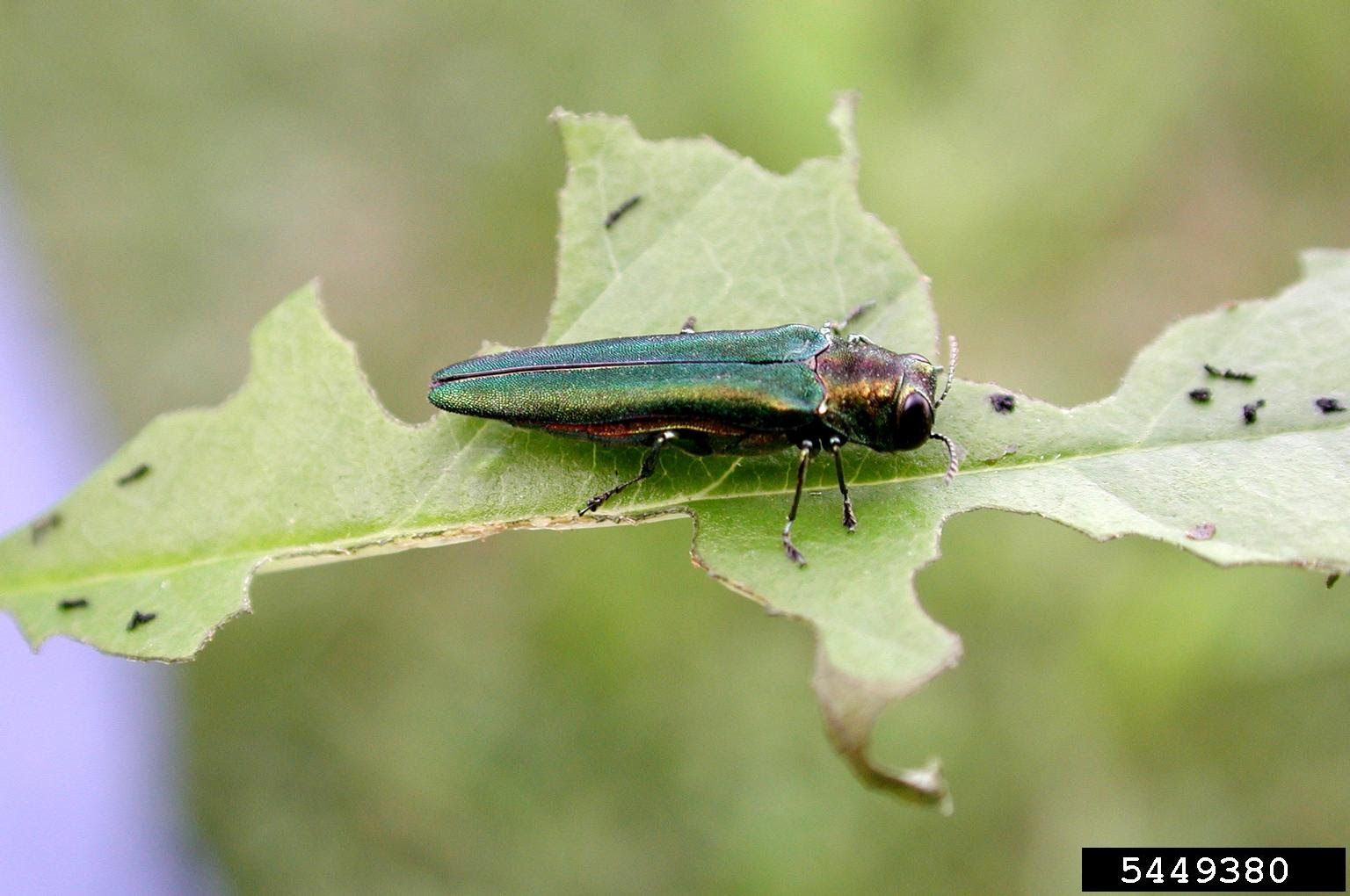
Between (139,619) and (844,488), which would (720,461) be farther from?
(139,619)

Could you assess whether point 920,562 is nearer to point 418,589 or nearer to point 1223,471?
point 1223,471

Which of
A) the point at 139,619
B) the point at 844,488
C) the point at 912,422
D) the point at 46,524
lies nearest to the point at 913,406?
the point at 912,422

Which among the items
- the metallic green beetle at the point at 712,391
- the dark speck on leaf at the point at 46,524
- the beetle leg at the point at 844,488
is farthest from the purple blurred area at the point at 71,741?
the beetle leg at the point at 844,488

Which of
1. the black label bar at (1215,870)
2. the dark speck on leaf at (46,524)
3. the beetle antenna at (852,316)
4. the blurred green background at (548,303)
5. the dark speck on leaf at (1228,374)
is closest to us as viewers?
the dark speck on leaf at (1228,374)

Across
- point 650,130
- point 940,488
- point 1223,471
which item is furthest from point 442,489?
point 650,130

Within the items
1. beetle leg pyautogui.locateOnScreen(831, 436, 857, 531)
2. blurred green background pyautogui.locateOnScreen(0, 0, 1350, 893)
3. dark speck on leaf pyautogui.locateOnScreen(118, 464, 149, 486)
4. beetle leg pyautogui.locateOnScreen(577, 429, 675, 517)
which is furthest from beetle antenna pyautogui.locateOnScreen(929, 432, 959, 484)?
blurred green background pyautogui.locateOnScreen(0, 0, 1350, 893)

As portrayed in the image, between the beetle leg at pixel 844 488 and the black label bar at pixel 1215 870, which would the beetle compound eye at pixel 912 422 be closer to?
the beetle leg at pixel 844 488
